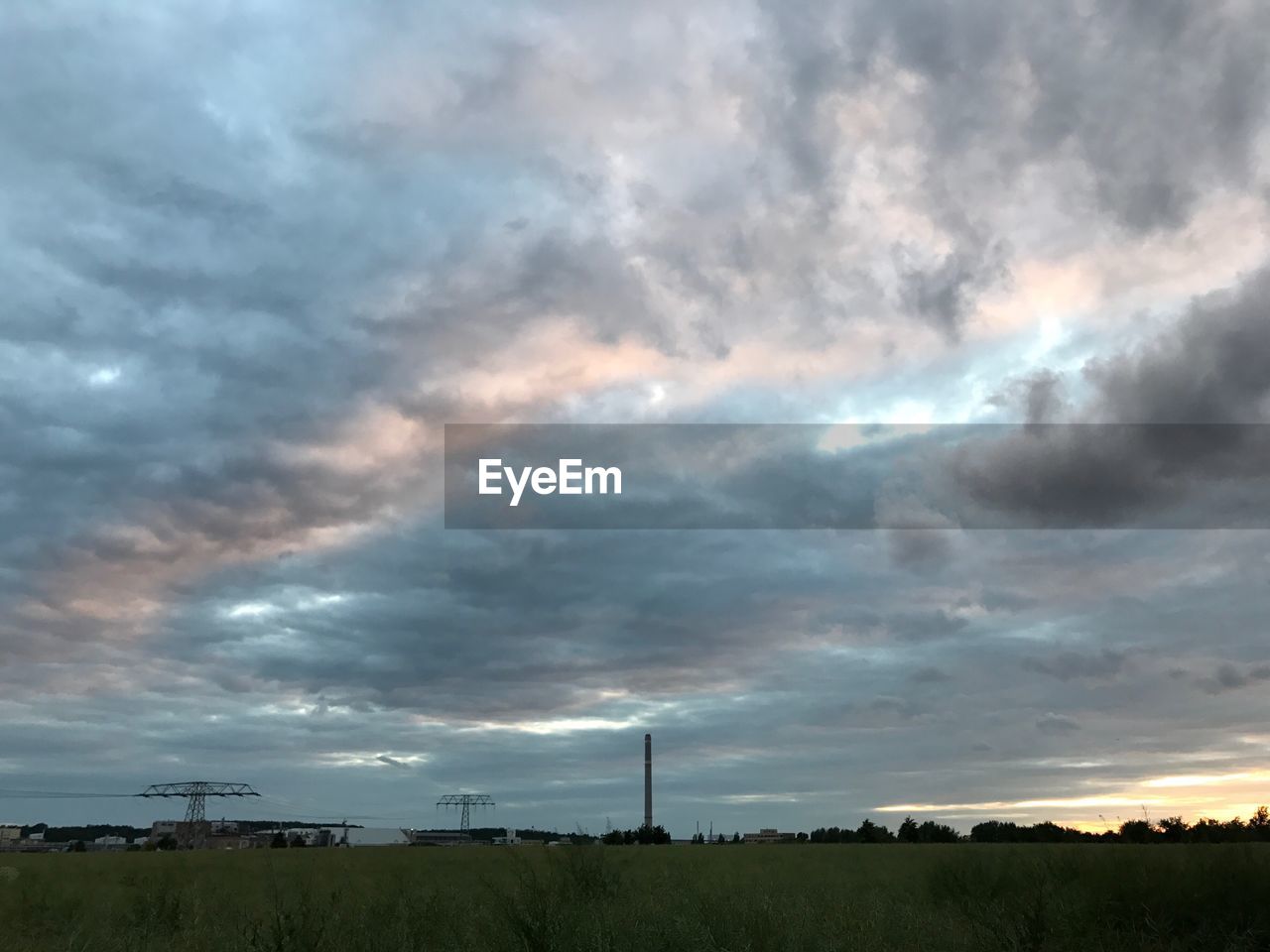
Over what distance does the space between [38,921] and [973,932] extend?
108 feet

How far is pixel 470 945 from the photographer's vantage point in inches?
839

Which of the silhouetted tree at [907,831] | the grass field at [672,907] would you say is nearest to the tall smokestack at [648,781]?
the silhouetted tree at [907,831]

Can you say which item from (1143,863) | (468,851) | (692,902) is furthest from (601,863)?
(468,851)

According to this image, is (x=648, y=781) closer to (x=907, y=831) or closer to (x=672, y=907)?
(x=907, y=831)

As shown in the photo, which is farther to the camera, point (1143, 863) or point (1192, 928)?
point (1143, 863)

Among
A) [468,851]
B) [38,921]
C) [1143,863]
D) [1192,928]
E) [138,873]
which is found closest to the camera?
[1192,928]

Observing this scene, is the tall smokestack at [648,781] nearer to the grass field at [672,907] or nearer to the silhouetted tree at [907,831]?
the silhouetted tree at [907,831]

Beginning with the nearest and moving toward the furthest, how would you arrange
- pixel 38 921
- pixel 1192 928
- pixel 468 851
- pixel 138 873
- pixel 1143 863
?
pixel 1192 928 → pixel 1143 863 → pixel 38 921 → pixel 138 873 → pixel 468 851

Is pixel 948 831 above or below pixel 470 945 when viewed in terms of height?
below

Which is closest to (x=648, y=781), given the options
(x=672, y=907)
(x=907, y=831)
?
(x=907, y=831)

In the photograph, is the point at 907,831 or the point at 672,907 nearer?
the point at 672,907

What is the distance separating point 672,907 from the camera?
2539 cm

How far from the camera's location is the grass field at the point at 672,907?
71.5 feet

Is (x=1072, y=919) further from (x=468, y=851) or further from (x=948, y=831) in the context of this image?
(x=948, y=831)
